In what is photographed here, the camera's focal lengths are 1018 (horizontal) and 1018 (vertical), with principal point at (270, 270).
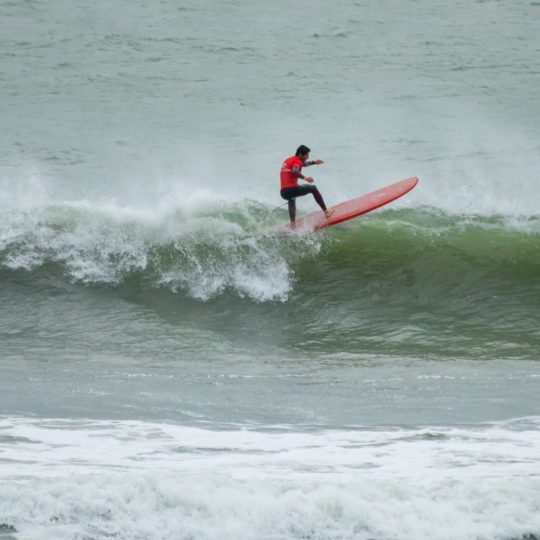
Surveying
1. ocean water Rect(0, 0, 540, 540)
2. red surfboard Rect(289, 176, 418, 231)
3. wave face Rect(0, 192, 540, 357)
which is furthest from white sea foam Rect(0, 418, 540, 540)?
red surfboard Rect(289, 176, 418, 231)

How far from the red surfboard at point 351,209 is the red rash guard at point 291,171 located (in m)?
0.77

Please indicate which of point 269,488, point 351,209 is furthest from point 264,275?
point 269,488

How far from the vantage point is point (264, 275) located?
40.9ft

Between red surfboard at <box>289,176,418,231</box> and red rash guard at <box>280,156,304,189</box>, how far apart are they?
770mm

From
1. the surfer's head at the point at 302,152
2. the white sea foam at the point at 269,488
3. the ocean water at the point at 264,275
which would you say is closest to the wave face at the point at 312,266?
the ocean water at the point at 264,275

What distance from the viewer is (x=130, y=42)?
76.2 feet

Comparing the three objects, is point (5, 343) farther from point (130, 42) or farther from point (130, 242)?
point (130, 42)

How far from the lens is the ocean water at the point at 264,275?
6.11 m

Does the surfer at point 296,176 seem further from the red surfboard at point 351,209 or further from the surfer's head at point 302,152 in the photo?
the red surfboard at point 351,209

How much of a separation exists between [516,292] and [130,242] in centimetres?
491

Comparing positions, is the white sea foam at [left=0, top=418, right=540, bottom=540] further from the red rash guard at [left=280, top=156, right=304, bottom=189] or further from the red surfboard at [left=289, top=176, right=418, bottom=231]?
the red surfboard at [left=289, top=176, right=418, bottom=231]

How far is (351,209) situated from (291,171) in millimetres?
1203

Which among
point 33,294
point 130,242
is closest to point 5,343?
point 33,294

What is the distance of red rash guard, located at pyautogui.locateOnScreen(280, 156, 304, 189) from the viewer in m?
11.8
